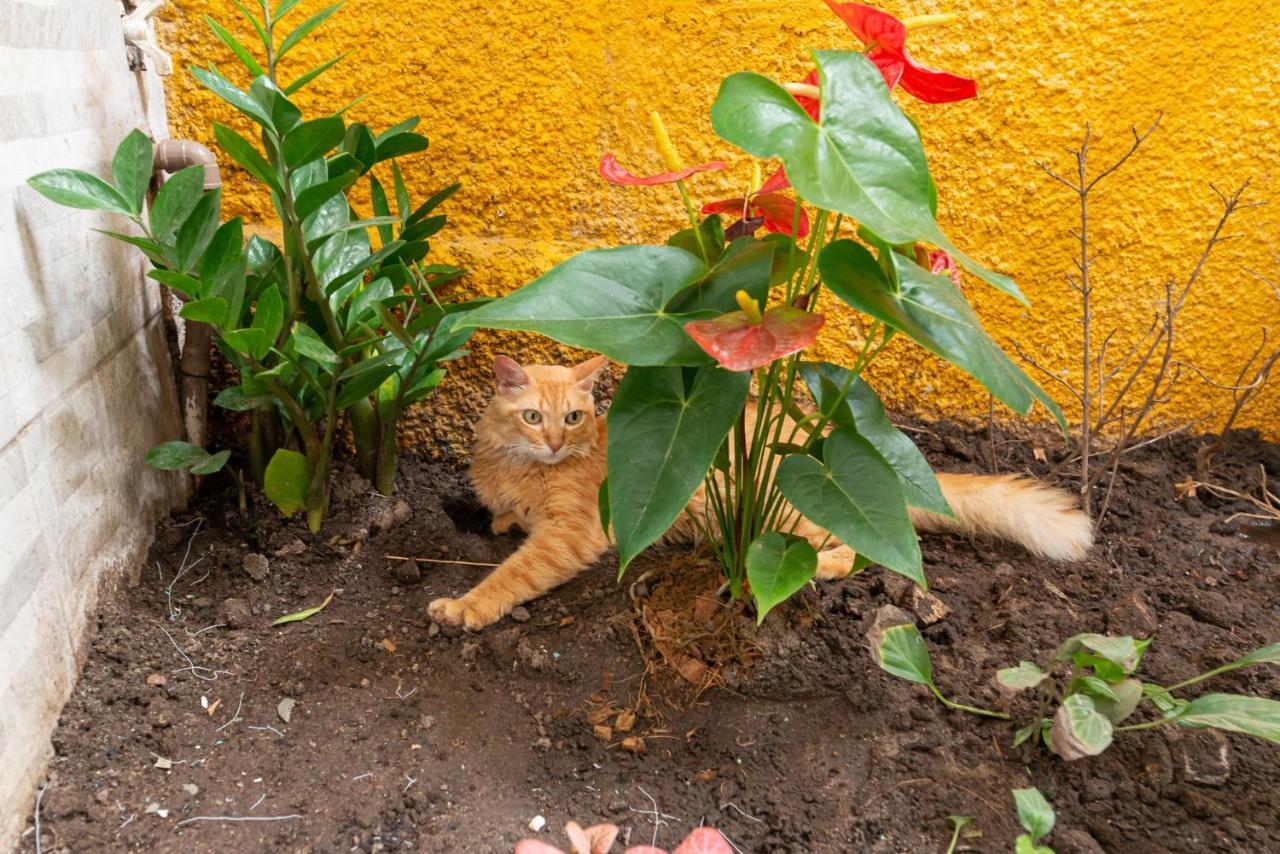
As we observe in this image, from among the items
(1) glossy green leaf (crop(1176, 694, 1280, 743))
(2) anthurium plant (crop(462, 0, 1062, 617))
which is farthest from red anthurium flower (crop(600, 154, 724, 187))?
(1) glossy green leaf (crop(1176, 694, 1280, 743))

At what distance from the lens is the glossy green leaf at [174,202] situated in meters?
1.72

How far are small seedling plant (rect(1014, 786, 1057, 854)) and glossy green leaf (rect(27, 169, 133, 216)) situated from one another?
1803 mm

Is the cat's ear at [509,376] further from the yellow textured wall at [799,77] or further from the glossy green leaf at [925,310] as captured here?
the glossy green leaf at [925,310]

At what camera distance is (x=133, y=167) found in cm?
168

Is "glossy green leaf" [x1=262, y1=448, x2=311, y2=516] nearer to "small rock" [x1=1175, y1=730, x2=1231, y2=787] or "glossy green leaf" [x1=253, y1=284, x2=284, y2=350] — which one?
"glossy green leaf" [x1=253, y1=284, x2=284, y2=350]

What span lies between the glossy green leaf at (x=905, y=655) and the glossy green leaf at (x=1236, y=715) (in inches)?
15.9

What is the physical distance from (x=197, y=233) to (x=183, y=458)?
18.2 inches

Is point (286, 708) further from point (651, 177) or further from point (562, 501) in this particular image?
point (651, 177)

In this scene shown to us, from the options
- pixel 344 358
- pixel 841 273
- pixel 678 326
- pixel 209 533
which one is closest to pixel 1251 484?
pixel 841 273

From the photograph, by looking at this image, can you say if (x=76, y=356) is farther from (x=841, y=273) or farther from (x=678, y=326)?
(x=841, y=273)

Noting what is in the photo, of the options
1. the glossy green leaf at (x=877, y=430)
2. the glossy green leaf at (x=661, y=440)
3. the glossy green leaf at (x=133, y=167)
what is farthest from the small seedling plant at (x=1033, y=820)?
the glossy green leaf at (x=133, y=167)

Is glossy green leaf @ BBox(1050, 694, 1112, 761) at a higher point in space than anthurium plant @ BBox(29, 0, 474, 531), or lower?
lower

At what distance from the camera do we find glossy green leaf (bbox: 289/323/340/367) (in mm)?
1692

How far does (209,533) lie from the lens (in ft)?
6.64
